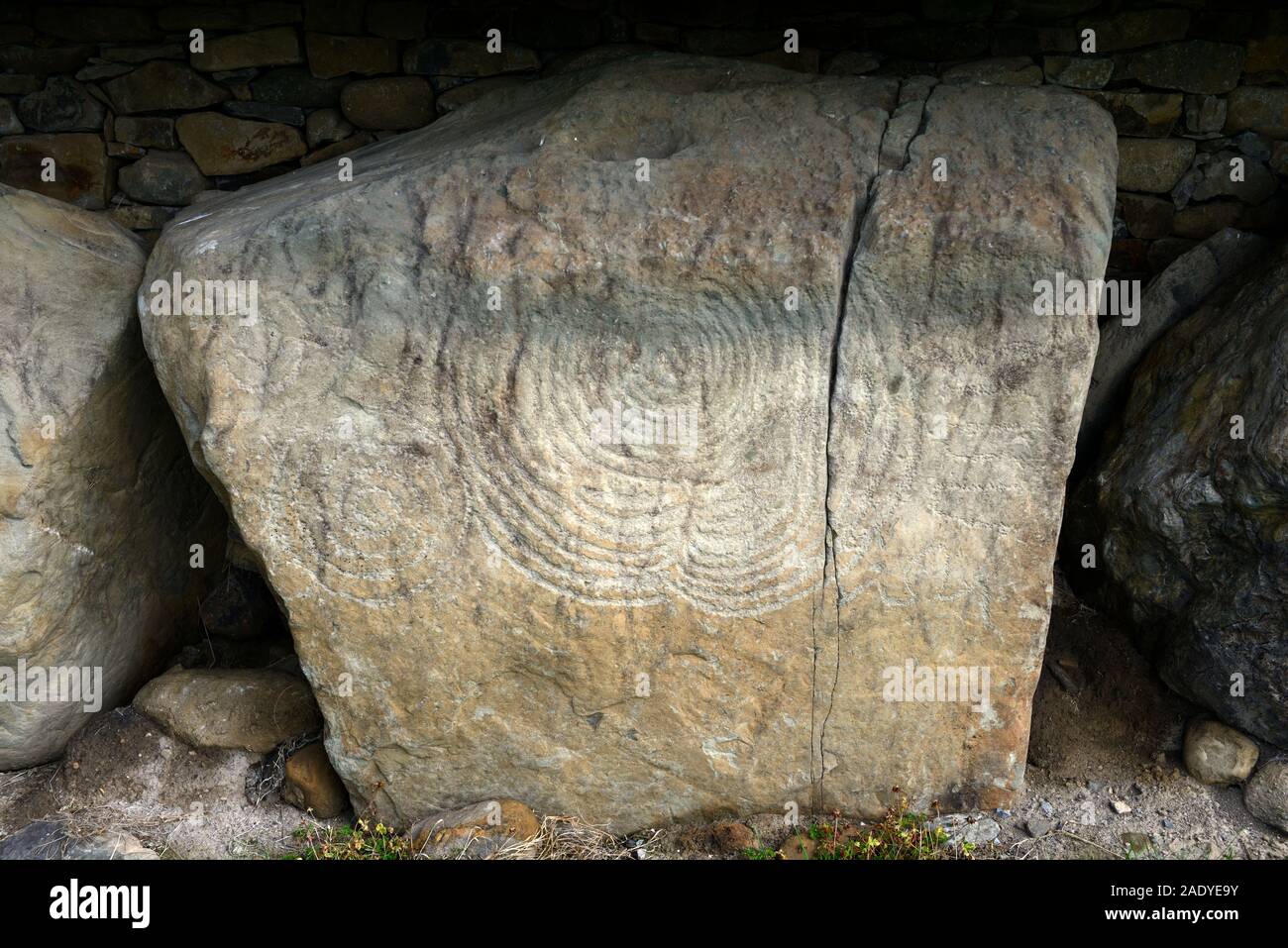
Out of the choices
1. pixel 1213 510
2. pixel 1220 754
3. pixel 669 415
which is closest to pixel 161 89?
pixel 669 415

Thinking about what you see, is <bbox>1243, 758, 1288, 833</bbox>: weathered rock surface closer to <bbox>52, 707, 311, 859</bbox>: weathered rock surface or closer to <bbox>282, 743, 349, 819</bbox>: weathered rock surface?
<bbox>282, 743, 349, 819</bbox>: weathered rock surface

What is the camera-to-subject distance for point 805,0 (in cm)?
472

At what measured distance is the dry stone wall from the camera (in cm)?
471

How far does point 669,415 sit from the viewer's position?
150 inches

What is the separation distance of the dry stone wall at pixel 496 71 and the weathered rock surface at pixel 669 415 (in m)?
0.96

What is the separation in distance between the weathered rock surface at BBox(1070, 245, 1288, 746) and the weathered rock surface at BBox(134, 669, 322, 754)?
2.99 m

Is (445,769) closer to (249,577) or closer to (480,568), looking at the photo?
(480,568)

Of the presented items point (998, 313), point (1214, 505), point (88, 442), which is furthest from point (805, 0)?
point (88, 442)

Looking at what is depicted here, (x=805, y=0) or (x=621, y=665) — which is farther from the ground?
(x=805, y=0)

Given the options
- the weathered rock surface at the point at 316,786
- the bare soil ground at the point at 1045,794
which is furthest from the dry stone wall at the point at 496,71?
the weathered rock surface at the point at 316,786

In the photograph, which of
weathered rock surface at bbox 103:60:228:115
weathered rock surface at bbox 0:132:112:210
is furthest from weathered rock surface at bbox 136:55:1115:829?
weathered rock surface at bbox 0:132:112:210

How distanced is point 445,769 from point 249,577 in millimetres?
1414

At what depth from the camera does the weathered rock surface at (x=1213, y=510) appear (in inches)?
154
